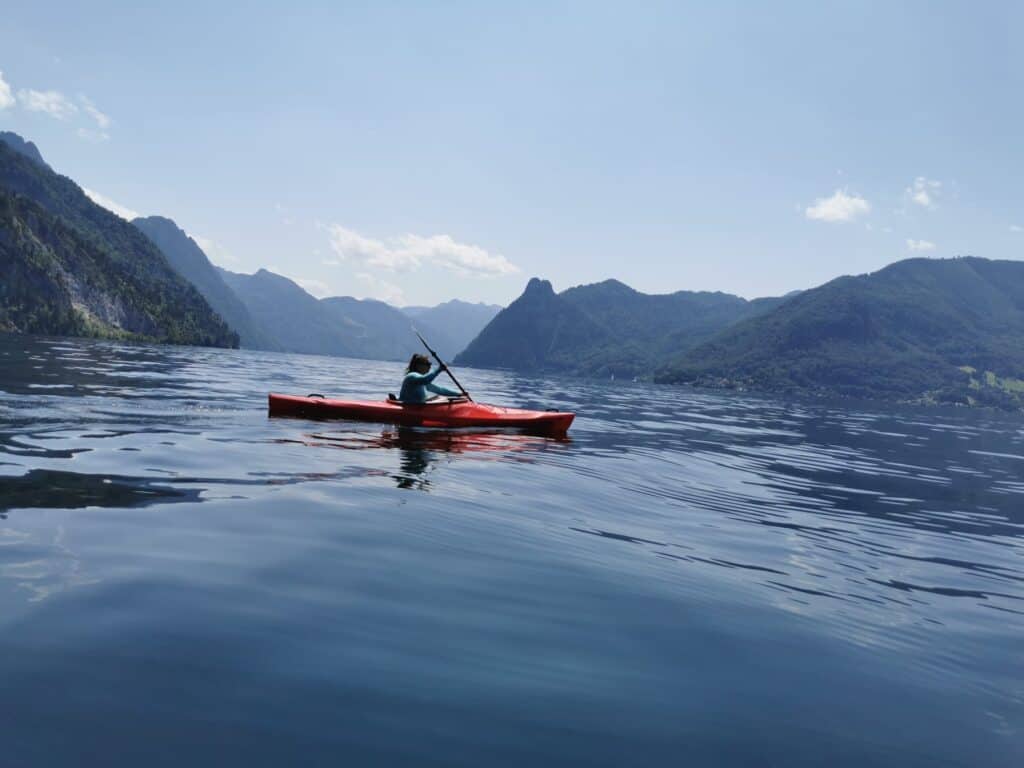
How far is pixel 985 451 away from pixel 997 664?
34.0 meters

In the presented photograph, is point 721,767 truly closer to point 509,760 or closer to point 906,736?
point 509,760

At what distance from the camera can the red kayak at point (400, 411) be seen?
18531mm

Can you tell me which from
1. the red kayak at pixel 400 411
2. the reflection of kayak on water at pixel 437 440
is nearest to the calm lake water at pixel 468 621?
the reflection of kayak on water at pixel 437 440

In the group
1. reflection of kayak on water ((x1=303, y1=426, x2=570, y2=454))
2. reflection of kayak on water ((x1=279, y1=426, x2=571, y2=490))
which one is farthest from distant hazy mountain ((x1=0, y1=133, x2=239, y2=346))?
reflection of kayak on water ((x1=279, y1=426, x2=571, y2=490))

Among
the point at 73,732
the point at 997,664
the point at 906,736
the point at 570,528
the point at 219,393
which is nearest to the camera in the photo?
the point at 73,732

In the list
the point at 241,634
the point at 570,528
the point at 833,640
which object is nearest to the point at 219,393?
the point at 570,528

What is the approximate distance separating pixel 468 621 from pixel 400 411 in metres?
13.7

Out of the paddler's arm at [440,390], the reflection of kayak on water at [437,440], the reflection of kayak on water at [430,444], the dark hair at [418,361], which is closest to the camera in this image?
the reflection of kayak on water at [430,444]

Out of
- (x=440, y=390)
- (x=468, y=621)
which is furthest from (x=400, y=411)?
(x=468, y=621)

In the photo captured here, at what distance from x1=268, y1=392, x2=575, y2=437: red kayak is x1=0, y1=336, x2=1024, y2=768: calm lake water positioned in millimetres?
6058

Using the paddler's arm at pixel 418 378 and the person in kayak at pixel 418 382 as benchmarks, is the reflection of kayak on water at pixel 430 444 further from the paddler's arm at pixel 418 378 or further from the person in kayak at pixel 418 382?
the paddler's arm at pixel 418 378

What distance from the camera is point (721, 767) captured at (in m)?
3.51

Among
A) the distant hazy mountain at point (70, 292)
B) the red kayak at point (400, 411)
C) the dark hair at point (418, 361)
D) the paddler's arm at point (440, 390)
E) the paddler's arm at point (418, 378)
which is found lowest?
the red kayak at point (400, 411)

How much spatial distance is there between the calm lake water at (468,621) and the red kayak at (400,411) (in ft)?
19.9
